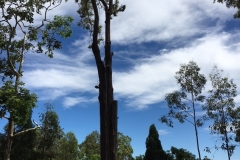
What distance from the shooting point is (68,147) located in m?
33.7

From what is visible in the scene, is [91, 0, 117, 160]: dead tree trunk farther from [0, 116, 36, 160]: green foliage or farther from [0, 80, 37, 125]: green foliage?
[0, 116, 36, 160]: green foliage

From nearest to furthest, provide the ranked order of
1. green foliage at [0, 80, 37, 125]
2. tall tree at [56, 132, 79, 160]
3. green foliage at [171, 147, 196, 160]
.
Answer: green foliage at [0, 80, 37, 125]
green foliage at [171, 147, 196, 160]
tall tree at [56, 132, 79, 160]

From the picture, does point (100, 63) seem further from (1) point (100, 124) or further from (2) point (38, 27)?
(2) point (38, 27)

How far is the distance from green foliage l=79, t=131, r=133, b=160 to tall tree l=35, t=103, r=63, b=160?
4.61 metres

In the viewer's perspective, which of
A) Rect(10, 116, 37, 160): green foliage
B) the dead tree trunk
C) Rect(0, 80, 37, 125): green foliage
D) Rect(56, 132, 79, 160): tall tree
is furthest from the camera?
Rect(56, 132, 79, 160): tall tree

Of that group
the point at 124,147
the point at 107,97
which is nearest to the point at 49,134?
the point at 124,147

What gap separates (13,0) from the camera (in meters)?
13.1

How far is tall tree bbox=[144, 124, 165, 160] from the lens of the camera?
1223 inches

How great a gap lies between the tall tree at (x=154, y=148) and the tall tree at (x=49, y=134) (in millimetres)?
10076

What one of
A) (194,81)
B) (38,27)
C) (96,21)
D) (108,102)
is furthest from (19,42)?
(194,81)

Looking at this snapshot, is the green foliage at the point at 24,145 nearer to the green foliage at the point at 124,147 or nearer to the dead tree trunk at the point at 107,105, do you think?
the green foliage at the point at 124,147

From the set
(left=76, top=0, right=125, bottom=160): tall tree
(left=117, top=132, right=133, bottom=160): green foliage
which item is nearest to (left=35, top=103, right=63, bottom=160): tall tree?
(left=117, top=132, right=133, bottom=160): green foliage

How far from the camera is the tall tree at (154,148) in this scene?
3106 centimetres

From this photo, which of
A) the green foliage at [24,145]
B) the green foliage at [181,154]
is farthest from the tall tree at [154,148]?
the green foliage at [24,145]
